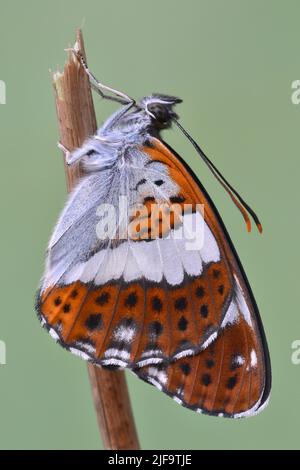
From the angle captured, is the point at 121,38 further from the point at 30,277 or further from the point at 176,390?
the point at 176,390

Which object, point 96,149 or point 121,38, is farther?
point 121,38

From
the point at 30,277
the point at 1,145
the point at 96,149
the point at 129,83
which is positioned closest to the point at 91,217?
the point at 96,149

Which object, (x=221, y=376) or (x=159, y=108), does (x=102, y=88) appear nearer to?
(x=159, y=108)

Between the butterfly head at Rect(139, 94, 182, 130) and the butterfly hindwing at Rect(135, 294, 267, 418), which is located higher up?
the butterfly head at Rect(139, 94, 182, 130)

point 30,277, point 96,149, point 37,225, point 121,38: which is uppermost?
point 121,38

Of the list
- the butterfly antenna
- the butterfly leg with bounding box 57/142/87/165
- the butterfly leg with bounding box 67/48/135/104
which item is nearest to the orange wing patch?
the butterfly antenna

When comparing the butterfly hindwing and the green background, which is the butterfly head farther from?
the green background

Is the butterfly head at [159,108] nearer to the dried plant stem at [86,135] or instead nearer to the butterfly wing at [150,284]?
the butterfly wing at [150,284]

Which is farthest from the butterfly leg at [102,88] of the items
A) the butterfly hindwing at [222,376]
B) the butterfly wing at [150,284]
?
the butterfly hindwing at [222,376]

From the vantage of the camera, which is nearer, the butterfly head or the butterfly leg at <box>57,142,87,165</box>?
the butterfly leg at <box>57,142,87,165</box>
